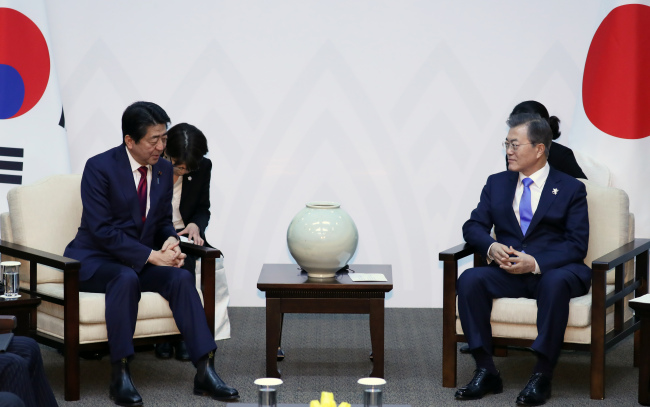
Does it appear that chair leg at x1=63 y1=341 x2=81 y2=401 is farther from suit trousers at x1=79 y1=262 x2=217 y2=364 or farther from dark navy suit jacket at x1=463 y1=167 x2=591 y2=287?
dark navy suit jacket at x1=463 y1=167 x2=591 y2=287

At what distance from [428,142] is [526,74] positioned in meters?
0.75

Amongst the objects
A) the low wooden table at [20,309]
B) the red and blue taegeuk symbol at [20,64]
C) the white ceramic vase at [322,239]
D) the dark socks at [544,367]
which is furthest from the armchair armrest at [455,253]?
the red and blue taegeuk symbol at [20,64]

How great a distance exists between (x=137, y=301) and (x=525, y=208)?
1854mm

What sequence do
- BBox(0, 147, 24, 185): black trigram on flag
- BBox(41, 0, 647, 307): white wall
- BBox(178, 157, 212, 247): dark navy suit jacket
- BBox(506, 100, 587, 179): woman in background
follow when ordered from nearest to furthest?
BBox(506, 100, 587, 179): woman in background < BBox(178, 157, 212, 247): dark navy suit jacket < BBox(0, 147, 24, 185): black trigram on flag < BBox(41, 0, 647, 307): white wall

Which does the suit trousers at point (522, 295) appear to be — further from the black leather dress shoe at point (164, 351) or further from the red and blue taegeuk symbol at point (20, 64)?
the red and blue taegeuk symbol at point (20, 64)

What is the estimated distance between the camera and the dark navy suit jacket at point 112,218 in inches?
152

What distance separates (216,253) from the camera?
3932 mm

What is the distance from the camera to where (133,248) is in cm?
387

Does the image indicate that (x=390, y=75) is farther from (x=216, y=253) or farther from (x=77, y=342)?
(x=77, y=342)

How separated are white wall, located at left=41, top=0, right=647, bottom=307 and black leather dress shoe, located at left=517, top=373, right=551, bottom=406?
1829mm

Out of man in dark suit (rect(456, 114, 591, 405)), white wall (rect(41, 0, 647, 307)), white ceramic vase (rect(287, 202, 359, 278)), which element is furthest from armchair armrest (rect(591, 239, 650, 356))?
white wall (rect(41, 0, 647, 307))

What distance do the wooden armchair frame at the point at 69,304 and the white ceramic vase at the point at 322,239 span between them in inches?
15.7

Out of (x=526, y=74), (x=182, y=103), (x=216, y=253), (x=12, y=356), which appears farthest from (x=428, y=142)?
(x=12, y=356)

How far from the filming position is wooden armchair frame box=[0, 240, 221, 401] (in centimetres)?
354
